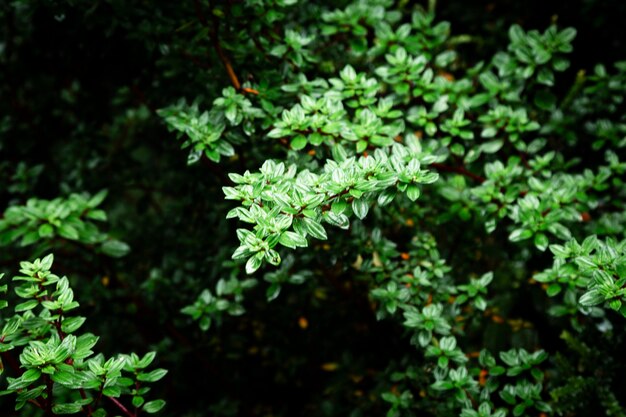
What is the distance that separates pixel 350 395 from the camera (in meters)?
2.69

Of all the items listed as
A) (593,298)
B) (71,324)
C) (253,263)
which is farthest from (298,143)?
(593,298)

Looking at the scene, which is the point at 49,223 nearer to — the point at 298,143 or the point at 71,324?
the point at 71,324

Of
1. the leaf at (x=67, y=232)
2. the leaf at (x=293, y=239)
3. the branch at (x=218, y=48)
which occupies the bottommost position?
the leaf at (x=67, y=232)

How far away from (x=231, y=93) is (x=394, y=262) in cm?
92

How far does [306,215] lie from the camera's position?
1.47 m

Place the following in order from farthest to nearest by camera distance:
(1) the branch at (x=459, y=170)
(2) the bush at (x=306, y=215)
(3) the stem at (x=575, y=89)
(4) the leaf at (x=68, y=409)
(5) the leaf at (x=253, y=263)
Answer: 1. (3) the stem at (x=575, y=89)
2. (1) the branch at (x=459, y=170)
3. (2) the bush at (x=306, y=215)
4. (4) the leaf at (x=68, y=409)
5. (5) the leaf at (x=253, y=263)

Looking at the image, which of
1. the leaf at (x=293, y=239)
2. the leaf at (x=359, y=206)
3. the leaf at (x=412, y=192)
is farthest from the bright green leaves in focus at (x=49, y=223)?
the leaf at (x=412, y=192)

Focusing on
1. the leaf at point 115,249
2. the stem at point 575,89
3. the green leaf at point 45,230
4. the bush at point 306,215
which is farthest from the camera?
the stem at point 575,89

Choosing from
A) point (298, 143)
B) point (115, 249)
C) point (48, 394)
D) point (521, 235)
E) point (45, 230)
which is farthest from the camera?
point (115, 249)

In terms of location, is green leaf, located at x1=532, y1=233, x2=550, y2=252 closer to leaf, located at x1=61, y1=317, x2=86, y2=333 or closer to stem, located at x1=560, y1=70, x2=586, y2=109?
stem, located at x1=560, y1=70, x2=586, y2=109

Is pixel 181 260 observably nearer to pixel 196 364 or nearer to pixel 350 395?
pixel 196 364

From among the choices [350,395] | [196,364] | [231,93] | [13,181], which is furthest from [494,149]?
[13,181]

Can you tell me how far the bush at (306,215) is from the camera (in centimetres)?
170

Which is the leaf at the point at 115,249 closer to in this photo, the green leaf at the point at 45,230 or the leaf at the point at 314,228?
the green leaf at the point at 45,230
